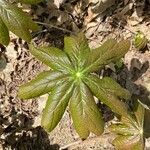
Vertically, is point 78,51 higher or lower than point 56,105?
higher

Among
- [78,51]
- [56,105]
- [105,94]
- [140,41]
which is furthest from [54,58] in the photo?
[140,41]

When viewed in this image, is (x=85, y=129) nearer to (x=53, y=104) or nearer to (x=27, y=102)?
(x=53, y=104)

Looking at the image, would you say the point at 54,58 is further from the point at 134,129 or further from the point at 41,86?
the point at 134,129

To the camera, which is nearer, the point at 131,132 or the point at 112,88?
the point at 112,88

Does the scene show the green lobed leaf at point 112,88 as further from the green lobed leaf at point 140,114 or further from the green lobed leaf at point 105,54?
the green lobed leaf at point 140,114

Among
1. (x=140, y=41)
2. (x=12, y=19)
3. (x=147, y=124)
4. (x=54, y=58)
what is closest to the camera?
(x=12, y=19)

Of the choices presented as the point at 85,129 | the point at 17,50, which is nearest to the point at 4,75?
the point at 17,50

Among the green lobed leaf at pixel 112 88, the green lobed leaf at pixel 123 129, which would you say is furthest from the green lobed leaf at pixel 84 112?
the green lobed leaf at pixel 123 129

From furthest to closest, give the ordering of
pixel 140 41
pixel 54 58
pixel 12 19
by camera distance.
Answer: pixel 140 41 → pixel 54 58 → pixel 12 19
